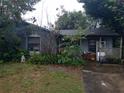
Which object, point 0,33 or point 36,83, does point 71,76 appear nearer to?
point 36,83

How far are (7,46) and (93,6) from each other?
8954 mm

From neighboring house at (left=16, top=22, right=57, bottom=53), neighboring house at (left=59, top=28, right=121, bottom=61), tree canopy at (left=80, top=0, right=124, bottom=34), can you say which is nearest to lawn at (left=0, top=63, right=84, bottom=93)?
neighboring house at (left=16, top=22, right=57, bottom=53)

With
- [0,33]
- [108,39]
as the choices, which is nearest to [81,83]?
[0,33]

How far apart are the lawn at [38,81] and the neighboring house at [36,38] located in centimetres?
540

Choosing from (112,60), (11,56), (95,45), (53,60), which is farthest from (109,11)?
(11,56)

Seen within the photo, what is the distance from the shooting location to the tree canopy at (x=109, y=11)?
21962 millimetres

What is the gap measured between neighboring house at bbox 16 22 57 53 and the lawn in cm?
540

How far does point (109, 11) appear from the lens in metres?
24.2

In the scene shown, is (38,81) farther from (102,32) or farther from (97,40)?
(102,32)

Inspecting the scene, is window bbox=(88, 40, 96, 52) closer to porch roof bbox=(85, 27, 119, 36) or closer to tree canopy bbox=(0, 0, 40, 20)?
porch roof bbox=(85, 27, 119, 36)

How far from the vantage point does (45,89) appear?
1268cm

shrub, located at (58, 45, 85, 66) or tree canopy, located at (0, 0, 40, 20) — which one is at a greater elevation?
tree canopy, located at (0, 0, 40, 20)

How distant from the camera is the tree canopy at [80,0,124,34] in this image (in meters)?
22.0

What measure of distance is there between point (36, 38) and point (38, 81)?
1115cm
